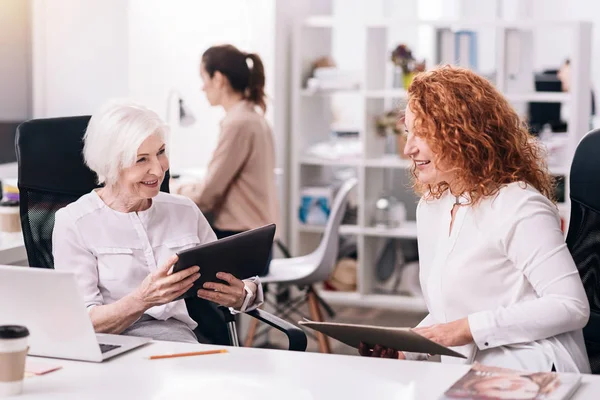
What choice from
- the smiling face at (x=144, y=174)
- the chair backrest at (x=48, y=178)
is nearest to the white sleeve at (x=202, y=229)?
the smiling face at (x=144, y=174)

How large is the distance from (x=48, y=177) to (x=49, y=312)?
882mm

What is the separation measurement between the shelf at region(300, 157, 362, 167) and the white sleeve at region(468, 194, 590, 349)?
3.46m

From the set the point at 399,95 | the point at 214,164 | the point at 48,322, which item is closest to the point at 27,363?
the point at 48,322

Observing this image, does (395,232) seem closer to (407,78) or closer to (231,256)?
(407,78)

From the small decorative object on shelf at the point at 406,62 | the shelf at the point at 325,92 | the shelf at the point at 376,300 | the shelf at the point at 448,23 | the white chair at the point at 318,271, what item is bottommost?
the shelf at the point at 376,300

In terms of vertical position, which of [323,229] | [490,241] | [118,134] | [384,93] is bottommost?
[323,229]

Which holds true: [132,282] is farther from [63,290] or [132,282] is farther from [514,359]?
[514,359]

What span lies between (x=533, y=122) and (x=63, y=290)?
505cm

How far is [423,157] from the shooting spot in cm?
221

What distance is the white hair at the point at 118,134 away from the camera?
8.09 ft

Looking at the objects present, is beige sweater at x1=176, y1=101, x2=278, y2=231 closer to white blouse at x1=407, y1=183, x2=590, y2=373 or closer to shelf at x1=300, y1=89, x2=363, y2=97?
shelf at x1=300, y1=89, x2=363, y2=97

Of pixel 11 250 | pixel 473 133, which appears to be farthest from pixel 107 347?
pixel 11 250

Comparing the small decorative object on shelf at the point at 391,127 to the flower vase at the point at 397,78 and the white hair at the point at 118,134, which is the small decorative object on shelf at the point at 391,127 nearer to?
the flower vase at the point at 397,78

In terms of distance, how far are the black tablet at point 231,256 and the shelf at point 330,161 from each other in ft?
10.6
